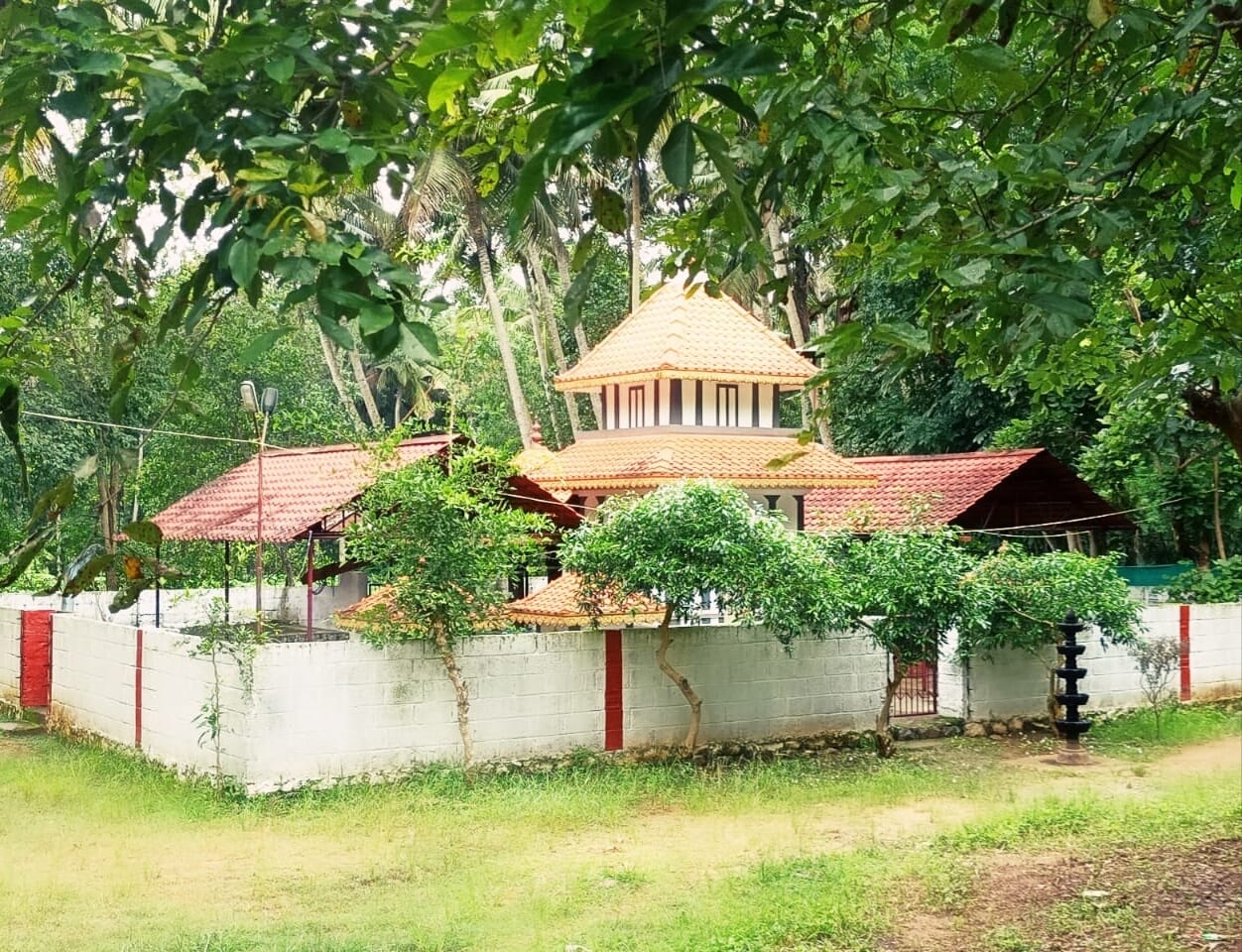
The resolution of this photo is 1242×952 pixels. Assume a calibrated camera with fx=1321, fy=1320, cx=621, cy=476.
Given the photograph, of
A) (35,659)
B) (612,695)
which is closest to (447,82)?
(612,695)

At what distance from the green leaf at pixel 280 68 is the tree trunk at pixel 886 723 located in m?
9.04

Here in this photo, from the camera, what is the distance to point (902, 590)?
34.2ft

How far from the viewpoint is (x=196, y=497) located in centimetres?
1545

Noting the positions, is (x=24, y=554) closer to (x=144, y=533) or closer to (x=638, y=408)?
(x=144, y=533)

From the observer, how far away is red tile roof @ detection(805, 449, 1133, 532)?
48.0ft

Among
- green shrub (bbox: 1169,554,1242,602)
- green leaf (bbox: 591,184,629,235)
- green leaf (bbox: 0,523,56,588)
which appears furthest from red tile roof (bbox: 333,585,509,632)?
green shrub (bbox: 1169,554,1242,602)

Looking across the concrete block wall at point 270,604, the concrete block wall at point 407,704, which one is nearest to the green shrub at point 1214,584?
the concrete block wall at point 407,704

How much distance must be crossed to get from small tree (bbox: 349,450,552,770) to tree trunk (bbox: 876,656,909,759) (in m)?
3.32

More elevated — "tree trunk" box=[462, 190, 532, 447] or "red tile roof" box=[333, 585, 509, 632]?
"tree trunk" box=[462, 190, 532, 447]

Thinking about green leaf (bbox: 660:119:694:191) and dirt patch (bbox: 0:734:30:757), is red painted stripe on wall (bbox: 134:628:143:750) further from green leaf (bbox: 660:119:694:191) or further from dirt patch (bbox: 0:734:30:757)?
green leaf (bbox: 660:119:694:191)

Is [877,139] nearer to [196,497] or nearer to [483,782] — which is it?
[483,782]

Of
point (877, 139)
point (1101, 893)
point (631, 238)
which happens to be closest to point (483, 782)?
point (1101, 893)

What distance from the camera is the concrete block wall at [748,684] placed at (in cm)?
1023

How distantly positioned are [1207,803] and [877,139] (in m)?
6.43
